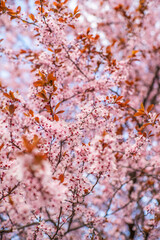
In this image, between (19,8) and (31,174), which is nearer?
(31,174)

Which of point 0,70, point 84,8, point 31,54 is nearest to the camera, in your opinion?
point 31,54

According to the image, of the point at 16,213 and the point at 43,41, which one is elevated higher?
the point at 43,41

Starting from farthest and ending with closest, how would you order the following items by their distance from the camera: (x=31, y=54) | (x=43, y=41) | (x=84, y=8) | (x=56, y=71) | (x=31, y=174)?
A: (x=84, y=8) < (x=31, y=54) < (x=56, y=71) < (x=43, y=41) < (x=31, y=174)

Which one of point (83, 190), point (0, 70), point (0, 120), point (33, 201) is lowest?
point (33, 201)

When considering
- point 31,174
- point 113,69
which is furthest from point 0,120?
point 113,69

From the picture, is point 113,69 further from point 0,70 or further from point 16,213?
point 0,70

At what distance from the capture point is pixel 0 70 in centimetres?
1069

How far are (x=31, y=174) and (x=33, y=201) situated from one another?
42 cm

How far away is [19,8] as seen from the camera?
3.56 meters

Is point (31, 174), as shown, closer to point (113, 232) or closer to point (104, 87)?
point (104, 87)

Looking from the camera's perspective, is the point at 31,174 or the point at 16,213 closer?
the point at 31,174

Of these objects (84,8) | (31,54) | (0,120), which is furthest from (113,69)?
(84,8)

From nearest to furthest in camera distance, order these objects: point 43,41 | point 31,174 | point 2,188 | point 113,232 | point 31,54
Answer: point 31,174
point 2,188
point 43,41
point 31,54
point 113,232

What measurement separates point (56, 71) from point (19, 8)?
135 cm
